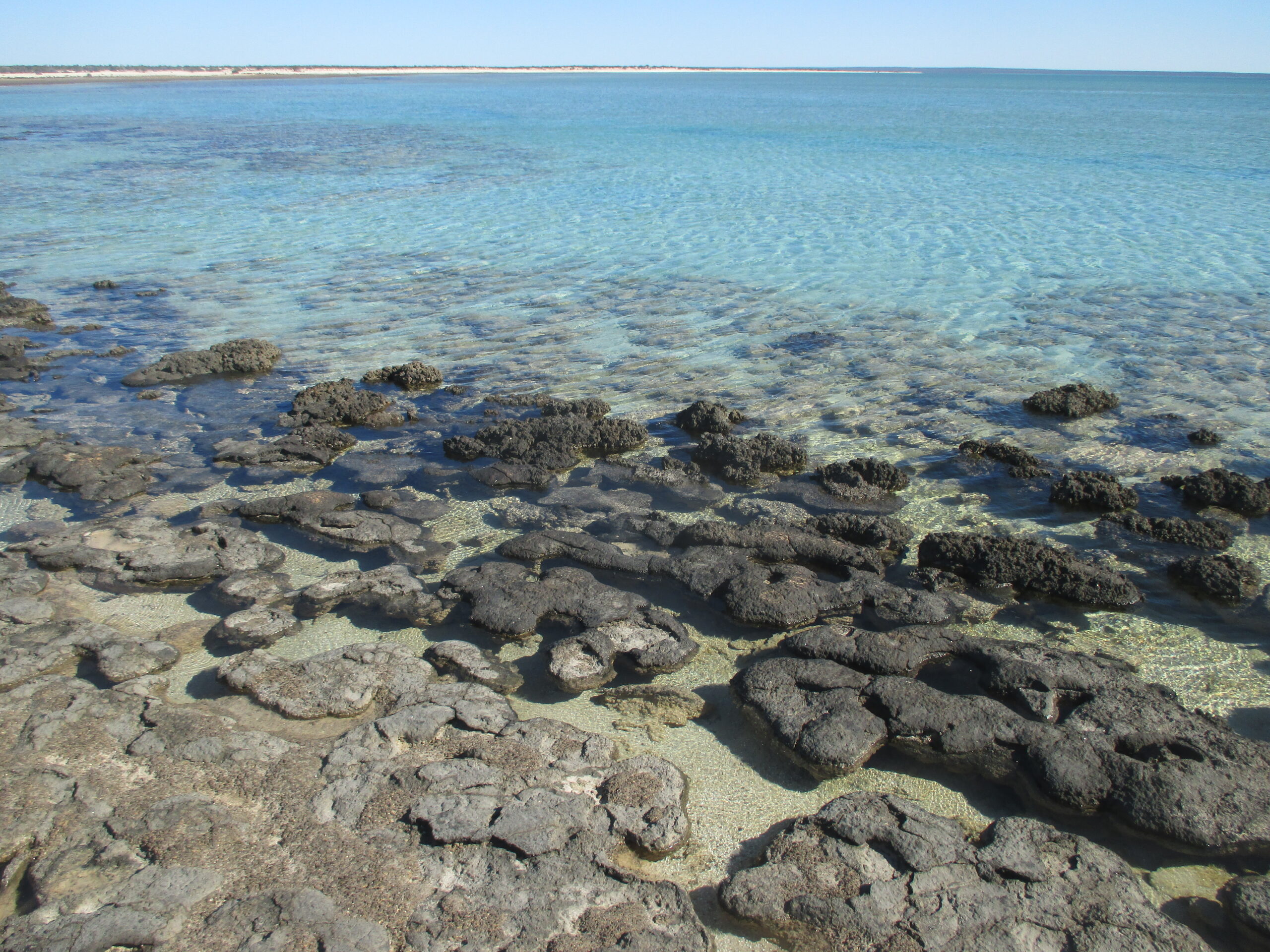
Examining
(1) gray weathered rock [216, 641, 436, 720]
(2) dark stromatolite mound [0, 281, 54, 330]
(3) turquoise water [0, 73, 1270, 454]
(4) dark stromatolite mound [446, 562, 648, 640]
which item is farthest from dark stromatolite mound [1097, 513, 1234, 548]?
(2) dark stromatolite mound [0, 281, 54, 330]

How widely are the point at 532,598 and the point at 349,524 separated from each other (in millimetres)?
1708

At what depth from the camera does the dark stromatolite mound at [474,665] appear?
14.4 ft

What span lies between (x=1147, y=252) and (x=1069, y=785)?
45.6 feet

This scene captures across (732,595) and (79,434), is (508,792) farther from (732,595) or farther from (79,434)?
(79,434)

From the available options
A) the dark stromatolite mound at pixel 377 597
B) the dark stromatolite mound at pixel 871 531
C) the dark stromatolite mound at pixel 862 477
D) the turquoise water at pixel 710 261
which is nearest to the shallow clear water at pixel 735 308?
the turquoise water at pixel 710 261

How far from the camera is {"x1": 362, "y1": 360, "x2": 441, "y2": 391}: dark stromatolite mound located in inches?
352

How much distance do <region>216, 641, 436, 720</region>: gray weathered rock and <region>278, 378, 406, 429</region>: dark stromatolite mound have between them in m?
3.76

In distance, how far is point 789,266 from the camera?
14000 millimetres

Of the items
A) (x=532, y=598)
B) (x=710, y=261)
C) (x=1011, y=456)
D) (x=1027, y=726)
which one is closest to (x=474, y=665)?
(x=532, y=598)

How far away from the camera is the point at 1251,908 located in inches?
122

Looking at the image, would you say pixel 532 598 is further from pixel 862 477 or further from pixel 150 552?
pixel 862 477

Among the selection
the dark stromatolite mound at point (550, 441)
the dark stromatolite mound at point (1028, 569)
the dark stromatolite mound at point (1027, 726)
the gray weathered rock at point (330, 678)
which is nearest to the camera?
the dark stromatolite mound at point (1027, 726)

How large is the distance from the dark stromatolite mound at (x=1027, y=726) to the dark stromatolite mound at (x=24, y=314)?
1141cm

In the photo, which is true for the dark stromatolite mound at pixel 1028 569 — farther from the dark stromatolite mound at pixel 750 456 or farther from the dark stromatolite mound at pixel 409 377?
the dark stromatolite mound at pixel 409 377
